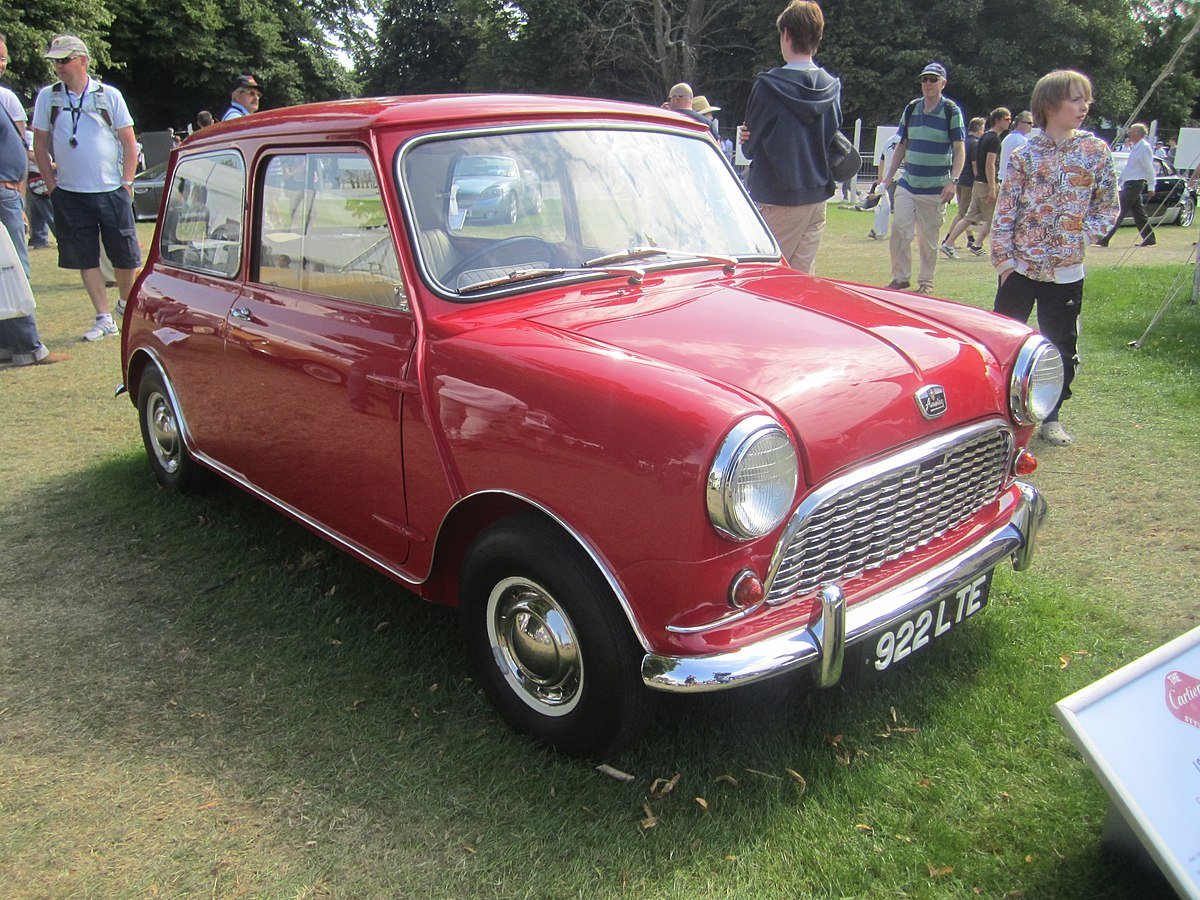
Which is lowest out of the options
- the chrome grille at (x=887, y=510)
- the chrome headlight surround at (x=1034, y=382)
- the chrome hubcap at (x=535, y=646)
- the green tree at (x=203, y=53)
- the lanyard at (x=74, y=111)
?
the chrome hubcap at (x=535, y=646)


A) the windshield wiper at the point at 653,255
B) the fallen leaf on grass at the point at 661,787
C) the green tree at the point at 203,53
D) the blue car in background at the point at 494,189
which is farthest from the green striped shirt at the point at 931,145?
the green tree at the point at 203,53

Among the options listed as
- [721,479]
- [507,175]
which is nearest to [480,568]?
[721,479]

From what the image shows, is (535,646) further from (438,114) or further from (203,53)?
(203,53)

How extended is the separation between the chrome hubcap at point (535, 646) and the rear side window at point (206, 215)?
72.6 inches

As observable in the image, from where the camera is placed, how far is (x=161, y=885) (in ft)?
7.30

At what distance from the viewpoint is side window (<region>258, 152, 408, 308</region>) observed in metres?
2.88

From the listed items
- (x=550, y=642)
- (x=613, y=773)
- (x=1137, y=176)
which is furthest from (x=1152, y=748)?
(x=1137, y=176)

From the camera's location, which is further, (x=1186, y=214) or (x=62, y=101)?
(x=1186, y=214)

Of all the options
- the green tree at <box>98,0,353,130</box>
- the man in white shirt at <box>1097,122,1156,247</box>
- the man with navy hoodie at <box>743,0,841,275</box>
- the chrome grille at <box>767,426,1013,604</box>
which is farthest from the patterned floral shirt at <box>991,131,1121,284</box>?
the green tree at <box>98,0,353,130</box>

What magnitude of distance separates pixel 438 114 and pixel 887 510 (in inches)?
70.2

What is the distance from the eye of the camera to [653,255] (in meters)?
3.13

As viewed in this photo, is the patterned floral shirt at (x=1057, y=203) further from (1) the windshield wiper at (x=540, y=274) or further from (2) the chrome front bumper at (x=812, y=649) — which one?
(2) the chrome front bumper at (x=812, y=649)

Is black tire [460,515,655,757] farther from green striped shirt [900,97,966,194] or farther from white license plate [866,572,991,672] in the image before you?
green striped shirt [900,97,966,194]

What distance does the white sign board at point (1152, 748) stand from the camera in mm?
1874
